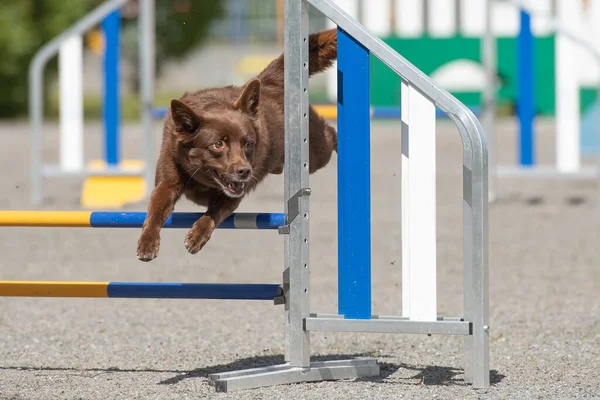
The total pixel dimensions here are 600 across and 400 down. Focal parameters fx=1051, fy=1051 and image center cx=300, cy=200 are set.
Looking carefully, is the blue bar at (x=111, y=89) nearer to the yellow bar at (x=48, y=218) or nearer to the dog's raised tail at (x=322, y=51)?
the dog's raised tail at (x=322, y=51)

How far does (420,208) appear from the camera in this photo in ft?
13.2

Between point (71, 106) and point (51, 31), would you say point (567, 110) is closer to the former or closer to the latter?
point (71, 106)

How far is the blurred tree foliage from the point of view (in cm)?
2585

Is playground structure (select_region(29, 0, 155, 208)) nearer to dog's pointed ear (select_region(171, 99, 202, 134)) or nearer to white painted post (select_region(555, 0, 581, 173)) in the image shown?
white painted post (select_region(555, 0, 581, 173))

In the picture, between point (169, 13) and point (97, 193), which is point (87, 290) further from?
point (169, 13)

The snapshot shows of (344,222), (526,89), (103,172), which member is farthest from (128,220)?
(526,89)

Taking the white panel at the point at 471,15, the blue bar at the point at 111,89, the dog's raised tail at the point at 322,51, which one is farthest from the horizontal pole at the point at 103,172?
the white panel at the point at 471,15

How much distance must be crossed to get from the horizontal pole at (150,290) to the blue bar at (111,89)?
6.40 m

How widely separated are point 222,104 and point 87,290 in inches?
36.8

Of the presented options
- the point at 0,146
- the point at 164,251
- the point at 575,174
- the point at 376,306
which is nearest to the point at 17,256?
the point at 164,251

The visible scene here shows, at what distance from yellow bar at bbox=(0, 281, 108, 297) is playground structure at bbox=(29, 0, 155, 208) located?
6171 mm

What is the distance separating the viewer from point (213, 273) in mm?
7320

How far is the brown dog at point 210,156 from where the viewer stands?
4066mm

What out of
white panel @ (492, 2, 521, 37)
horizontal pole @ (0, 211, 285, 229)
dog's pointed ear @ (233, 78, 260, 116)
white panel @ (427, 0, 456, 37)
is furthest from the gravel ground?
white panel @ (492, 2, 521, 37)
